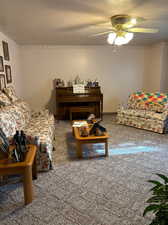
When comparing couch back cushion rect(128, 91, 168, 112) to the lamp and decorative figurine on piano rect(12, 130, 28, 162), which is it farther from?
decorative figurine on piano rect(12, 130, 28, 162)

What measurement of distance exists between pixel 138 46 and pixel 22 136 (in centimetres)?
493

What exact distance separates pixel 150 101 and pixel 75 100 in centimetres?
205

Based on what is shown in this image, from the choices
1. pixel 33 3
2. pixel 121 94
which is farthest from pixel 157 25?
pixel 121 94

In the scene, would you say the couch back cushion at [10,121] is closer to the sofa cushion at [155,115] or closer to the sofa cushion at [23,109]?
the sofa cushion at [23,109]

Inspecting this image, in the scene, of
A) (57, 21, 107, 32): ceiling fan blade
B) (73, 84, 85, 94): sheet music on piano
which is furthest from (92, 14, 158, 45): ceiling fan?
(73, 84, 85, 94): sheet music on piano

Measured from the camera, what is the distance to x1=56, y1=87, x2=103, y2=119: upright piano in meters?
4.74

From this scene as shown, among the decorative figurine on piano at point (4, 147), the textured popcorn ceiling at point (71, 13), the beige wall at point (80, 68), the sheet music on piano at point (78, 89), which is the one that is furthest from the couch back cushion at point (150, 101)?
the decorative figurine on piano at point (4, 147)

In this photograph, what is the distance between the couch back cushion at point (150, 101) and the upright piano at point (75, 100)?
3.09 feet

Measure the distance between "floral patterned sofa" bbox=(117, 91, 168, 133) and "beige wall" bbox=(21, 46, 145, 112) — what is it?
1186 millimetres

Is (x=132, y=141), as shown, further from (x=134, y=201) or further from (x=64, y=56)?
(x=64, y=56)

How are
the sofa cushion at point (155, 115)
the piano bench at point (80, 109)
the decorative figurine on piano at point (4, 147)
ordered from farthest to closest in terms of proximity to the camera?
1. the piano bench at point (80, 109)
2. the sofa cushion at point (155, 115)
3. the decorative figurine on piano at point (4, 147)

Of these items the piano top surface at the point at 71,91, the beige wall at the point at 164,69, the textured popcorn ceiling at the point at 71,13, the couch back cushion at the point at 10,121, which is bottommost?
the couch back cushion at the point at 10,121

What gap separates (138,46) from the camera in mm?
5348

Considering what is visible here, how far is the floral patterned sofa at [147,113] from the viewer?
147 inches
